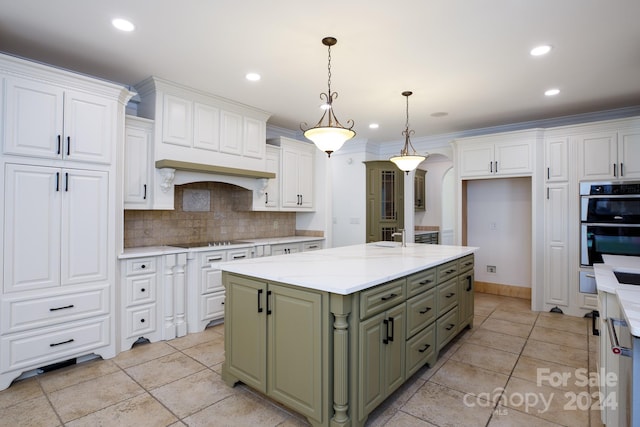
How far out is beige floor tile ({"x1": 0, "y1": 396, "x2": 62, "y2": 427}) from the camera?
207cm

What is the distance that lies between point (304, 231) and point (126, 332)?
9.99 feet

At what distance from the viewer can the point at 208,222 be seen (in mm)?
4469

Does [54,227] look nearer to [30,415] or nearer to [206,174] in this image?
[30,415]

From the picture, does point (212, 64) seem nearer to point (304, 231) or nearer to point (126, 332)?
point (126, 332)

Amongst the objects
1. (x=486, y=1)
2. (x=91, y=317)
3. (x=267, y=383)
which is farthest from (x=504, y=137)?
(x=91, y=317)

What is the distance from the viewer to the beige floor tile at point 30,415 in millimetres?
2070

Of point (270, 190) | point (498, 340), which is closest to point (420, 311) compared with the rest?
point (498, 340)

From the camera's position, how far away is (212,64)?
3.15m

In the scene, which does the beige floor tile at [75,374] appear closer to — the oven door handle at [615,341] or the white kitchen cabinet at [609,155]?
the oven door handle at [615,341]

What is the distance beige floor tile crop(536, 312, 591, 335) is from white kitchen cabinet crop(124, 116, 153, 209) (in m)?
4.66

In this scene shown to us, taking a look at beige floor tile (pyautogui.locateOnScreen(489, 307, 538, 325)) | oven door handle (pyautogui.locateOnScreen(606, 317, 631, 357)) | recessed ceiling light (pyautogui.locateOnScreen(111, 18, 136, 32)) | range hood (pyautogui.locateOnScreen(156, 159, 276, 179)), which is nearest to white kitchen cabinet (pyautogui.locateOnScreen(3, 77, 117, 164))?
range hood (pyautogui.locateOnScreen(156, 159, 276, 179))

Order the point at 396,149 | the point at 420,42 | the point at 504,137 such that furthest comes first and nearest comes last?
the point at 396,149, the point at 504,137, the point at 420,42

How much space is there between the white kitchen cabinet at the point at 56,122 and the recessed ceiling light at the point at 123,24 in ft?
2.27

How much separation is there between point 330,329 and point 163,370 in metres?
1.72
